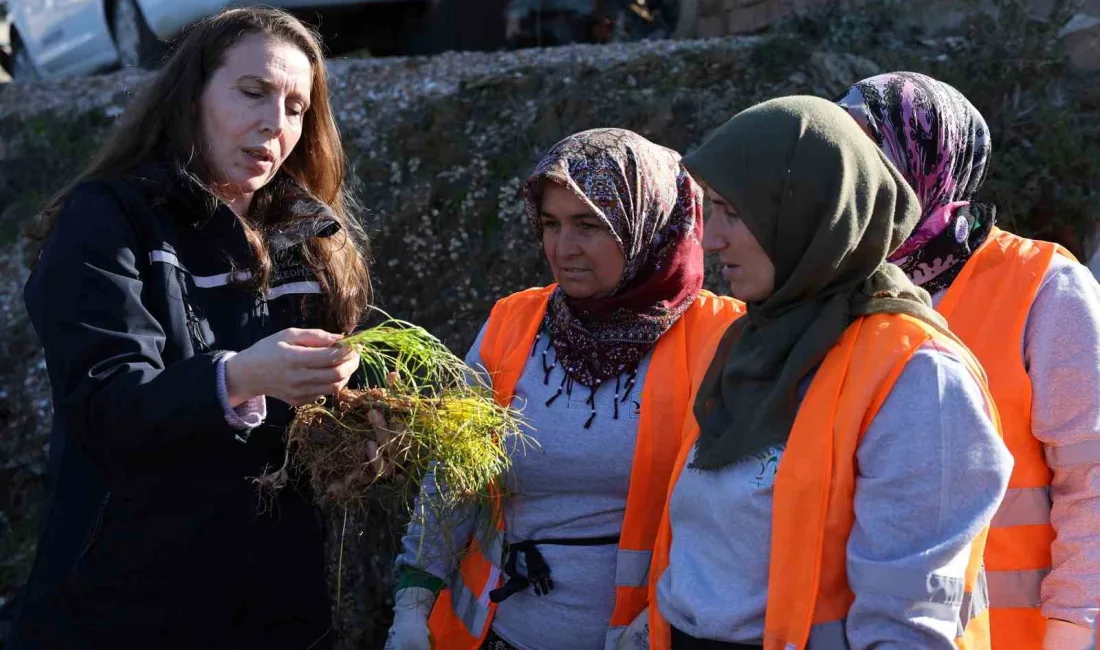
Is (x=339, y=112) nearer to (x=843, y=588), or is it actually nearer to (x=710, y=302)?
(x=710, y=302)

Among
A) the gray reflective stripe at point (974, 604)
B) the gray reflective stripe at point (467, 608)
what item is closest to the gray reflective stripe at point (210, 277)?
A: the gray reflective stripe at point (467, 608)

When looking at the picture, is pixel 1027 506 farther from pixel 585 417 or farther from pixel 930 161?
pixel 585 417

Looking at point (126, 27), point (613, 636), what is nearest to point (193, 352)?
point (613, 636)

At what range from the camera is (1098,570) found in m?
2.03

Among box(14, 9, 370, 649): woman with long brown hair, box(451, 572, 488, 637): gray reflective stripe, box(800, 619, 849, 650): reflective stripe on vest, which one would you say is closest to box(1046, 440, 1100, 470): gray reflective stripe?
box(800, 619, 849, 650): reflective stripe on vest

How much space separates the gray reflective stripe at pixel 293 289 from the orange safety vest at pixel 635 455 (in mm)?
420

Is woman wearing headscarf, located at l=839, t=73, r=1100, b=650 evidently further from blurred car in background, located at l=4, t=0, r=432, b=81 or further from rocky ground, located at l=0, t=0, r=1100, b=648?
blurred car in background, located at l=4, t=0, r=432, b=81

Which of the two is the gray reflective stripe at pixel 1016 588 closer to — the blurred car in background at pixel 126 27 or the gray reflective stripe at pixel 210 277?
the gray reflective stripe at pixel 210 277

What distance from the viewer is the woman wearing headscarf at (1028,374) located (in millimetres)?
2045

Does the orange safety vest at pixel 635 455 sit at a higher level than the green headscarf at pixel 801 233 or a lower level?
lower

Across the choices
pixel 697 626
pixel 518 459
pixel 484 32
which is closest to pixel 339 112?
pixel 484 32

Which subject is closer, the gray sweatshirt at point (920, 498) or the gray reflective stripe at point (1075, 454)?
the gray sweatshirt at point (920, 498)

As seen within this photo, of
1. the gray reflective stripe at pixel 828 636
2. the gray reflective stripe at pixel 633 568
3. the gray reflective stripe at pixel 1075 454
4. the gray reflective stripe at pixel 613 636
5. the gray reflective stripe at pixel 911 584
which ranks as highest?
the gray reflective stripe at pixel 911 584

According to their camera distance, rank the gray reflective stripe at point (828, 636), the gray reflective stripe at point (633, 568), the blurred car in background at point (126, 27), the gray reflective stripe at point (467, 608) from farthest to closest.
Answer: the blurred car in background at point (126, 27) < the gray reflective stripe at point (467, 608) < the gray reflective stripe at point (633, 568) < the gray reflective stripe at point (828, 636)
